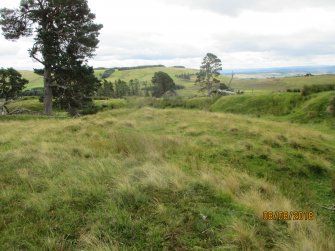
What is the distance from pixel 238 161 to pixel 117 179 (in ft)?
15.1

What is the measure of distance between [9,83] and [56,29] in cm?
3708

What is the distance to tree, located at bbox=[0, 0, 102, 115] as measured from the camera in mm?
25250

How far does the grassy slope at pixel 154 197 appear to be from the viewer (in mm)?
4246

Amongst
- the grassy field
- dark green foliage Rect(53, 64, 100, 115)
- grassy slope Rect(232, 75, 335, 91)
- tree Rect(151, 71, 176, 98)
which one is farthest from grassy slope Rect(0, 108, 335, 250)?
tree Rect(151, 71, 176, 98)

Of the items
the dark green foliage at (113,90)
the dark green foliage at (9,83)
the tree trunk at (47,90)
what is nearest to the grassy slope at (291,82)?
the dark green foliage at (113,90)

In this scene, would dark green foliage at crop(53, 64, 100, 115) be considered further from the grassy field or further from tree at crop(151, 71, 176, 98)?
tree at crop(151, 71, 176, 98)

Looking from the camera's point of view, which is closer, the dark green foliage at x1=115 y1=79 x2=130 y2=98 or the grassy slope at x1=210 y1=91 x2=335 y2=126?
the grassy slope at x1=210 y1=91 x2=335 y2=126

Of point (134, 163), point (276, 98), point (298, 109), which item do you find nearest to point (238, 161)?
point (134, 163)

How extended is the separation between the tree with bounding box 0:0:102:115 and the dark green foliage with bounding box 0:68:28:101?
34143 millimetres

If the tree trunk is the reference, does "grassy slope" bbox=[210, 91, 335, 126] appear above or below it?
below

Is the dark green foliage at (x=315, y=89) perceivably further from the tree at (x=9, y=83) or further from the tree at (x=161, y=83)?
the tree at (x=161, y=83)

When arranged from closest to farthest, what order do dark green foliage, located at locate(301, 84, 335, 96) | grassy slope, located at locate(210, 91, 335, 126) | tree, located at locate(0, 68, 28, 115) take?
grassy slope, located at locate(210, 91, 335, 126) < dark green foliage, located at locate(301, 84, 335, 96) < tree, located at locate(0, 68, 28, 115)
